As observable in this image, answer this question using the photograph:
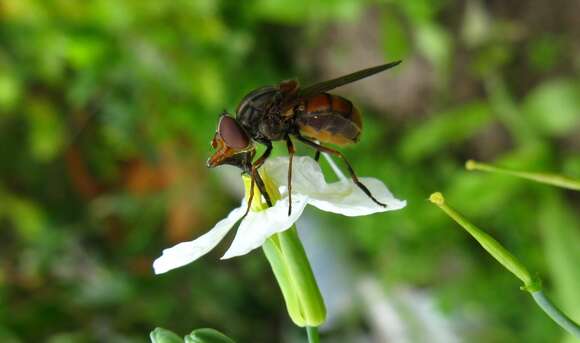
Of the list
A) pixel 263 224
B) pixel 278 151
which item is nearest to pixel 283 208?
pixel 263 224

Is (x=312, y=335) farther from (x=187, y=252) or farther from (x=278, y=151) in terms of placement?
(x=278, y=151)

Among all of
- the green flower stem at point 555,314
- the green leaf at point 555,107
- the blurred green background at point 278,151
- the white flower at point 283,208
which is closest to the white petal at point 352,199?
the white flower at point 283,208

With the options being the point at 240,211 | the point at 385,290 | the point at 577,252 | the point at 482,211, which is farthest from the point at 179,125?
the point at 240,211

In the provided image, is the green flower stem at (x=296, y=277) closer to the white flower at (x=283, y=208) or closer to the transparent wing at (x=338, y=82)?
the white flower at (x=283, y=208)

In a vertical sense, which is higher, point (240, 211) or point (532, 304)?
point (240, 211)

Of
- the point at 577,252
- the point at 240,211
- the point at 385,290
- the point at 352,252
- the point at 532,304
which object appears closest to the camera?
the point at 240,211

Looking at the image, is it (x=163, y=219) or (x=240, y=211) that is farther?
(x=163, y=219)

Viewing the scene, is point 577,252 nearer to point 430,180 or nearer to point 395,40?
point 430,180

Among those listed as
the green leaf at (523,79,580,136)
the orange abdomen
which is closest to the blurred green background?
the green leaf at (523,79,580,136)
